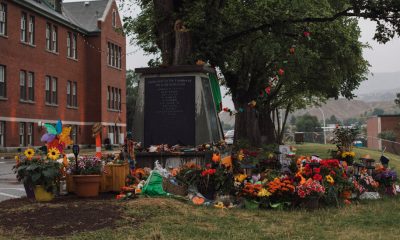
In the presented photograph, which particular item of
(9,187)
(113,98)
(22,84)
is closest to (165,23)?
(9,187)

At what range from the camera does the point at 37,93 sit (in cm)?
4325

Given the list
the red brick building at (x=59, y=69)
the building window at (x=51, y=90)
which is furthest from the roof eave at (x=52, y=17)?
the building window at (x=51, y=90)

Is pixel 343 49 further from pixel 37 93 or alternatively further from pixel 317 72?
pixel 37 93

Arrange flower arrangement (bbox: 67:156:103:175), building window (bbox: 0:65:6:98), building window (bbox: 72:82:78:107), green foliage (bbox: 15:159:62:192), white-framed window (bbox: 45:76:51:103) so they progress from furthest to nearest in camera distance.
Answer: building window (bbox: 72:82:78:107) < white-framed window (bbox: 45:76:51:103) < building window (bbox: 0:65:6:98) < flower arrangement (bbox: 67:156:103:175) < green foliage (bbox: 15:159:62:192)

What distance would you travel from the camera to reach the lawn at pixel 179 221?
24.2 ft

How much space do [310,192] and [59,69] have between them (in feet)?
134

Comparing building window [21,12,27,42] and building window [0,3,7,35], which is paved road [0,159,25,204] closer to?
building window [0,3,7,35]

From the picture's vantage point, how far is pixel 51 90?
152ft

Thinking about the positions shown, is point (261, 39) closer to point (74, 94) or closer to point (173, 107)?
point (173, 107)

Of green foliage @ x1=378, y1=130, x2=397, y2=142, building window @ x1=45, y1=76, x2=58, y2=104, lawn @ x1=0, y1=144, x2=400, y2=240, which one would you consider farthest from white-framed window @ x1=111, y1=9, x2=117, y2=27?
lawn @ x1=0, y1=144, x2=400, y2=240

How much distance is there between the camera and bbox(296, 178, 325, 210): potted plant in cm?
959

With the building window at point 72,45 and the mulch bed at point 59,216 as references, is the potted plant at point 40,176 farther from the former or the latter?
the building window at point 72,45

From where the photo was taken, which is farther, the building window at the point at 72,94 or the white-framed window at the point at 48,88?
the building window at the point at 72,94

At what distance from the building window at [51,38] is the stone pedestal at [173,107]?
110 ft
